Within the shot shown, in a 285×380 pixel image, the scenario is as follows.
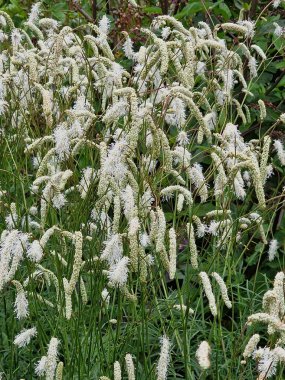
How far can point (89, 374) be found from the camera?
321cm

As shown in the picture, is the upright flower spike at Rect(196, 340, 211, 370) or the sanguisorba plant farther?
the sanguisorba plant

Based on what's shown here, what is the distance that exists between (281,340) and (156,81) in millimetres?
1579

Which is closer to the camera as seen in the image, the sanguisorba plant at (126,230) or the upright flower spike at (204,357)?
the upright flower spike at (204,357)

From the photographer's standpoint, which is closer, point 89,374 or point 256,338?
point 256,338

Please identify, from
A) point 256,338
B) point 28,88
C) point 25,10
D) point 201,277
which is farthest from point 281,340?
point 25,10

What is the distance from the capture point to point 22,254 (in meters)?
2.84

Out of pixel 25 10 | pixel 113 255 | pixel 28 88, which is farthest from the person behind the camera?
pixel 25 10

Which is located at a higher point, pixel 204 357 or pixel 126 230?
pixel 204 357

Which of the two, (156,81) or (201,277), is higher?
(156,81)

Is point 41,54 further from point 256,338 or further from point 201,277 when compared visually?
point 256,338

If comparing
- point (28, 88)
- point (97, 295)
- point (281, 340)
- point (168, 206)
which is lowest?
point (168, 206)

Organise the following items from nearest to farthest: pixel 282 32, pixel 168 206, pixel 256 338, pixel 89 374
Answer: pixel 256 338 < pixel 89 374 < pixel 282 32 < pixel 168 206

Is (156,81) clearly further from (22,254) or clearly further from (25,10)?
(25,10)

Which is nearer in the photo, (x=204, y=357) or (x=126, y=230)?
(x=204, y=357)
